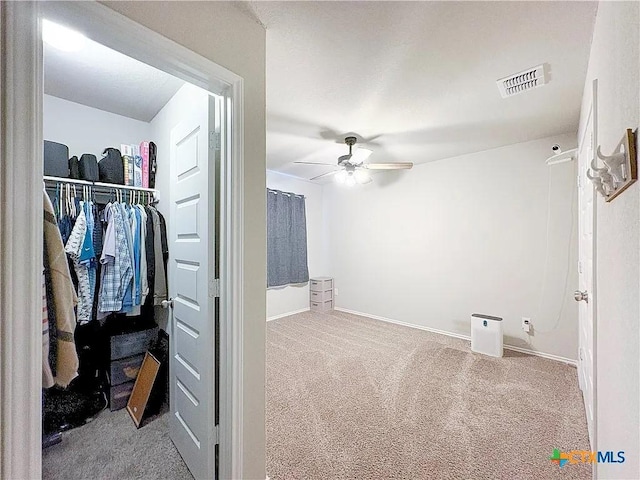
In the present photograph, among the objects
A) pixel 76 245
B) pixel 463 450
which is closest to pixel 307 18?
pixel 76 245

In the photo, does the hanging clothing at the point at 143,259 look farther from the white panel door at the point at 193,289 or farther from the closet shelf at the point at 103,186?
the white panel door at the point at 193,289

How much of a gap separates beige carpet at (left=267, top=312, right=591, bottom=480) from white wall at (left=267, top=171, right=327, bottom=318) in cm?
126

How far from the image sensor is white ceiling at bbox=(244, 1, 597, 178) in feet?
4.40

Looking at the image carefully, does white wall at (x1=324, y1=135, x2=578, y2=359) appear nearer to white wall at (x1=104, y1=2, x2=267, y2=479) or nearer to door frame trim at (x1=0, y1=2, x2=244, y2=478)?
white wall at (x1=104, y1=2, x2=267, y2=479)

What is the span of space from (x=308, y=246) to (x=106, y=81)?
142 inches

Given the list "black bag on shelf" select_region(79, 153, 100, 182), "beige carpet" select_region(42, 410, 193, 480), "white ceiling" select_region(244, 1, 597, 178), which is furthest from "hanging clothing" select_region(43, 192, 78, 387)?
"black bag on shelf" select_region(79, 153, 100, 182)

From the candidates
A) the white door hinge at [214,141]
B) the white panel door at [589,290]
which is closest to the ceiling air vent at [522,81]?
the white panel door at [589,290]

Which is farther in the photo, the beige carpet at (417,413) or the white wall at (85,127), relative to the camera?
the white wall at (85,127)

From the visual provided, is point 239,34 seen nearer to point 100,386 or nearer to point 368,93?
point 368,93

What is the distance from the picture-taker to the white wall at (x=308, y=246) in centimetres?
452

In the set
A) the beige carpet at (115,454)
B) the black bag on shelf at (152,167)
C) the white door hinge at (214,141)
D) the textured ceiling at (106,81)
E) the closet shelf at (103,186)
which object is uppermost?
the textured ceiling at (106,81)

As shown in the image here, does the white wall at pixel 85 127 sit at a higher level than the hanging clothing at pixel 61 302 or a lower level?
higher

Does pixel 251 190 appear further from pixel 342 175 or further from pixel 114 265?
pixel 342 175

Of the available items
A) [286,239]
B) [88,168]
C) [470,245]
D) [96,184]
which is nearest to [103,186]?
[96,184]
